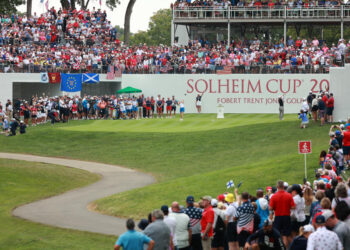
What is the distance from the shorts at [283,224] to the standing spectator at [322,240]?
13.5 ft

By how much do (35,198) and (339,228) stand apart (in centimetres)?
1733

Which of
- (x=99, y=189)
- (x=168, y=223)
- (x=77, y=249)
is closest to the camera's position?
(x=168, y=223)

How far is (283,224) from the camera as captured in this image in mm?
14828

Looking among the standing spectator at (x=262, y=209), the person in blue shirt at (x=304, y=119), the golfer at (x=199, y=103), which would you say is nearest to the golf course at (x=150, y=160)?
the person in blue shirt at (x=304, y=119)

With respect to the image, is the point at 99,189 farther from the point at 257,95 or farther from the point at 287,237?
the point at 257,95

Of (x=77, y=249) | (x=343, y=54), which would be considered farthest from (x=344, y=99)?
(x=77, y=249)

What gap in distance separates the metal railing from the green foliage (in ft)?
190

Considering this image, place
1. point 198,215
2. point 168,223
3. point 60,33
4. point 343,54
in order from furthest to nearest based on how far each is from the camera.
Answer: point 60,33 → point 343,54 → point 198,215 → point 168,223

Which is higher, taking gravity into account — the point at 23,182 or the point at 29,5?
the point at 29,5

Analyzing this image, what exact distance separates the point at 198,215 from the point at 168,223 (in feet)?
3.91

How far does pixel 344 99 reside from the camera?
115 feet

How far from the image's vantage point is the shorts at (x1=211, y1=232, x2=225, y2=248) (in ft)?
48.9

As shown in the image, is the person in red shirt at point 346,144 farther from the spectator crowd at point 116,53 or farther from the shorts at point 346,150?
the spectator crowd at point 116,53

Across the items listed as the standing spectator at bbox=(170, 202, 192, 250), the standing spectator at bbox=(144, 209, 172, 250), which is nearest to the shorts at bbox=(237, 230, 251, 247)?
the standing spectator at bbox=(170, 202, 192, 250)
